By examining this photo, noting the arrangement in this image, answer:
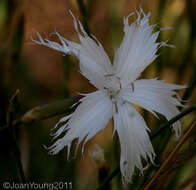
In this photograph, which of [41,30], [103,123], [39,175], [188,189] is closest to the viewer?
[103,123]

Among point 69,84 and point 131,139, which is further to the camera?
point 69,84

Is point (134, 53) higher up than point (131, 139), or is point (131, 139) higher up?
point (134, 53)

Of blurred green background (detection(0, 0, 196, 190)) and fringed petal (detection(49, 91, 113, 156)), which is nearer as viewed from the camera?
fringed petal (detection(49, 91, 113, 156))

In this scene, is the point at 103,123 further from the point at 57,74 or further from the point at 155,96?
the point at 57,74

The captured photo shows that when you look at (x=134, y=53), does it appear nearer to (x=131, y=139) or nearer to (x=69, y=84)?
(x=131, y=139)

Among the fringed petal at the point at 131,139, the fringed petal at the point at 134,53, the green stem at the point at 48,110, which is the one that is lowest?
the fringed petal at the point at 131,139

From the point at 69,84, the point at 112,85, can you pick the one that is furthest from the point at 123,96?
the point at 69,84

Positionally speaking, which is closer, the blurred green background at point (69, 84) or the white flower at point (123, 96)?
the white flower at point (123, 96)

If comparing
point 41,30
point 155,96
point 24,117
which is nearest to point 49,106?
point 24,117
